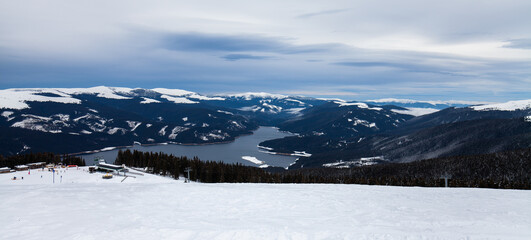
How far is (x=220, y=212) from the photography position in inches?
1082

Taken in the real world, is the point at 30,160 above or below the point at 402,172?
above

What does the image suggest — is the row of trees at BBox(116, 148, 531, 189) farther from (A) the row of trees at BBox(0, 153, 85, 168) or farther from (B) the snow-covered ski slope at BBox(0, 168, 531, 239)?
(B) the snow-covered ski slope at BBox(0, 168, 531, 239)

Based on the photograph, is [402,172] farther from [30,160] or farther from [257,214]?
[257,214]

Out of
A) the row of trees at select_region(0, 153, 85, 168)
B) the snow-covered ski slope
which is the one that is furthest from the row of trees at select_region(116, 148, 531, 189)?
the snow-covered ski slope

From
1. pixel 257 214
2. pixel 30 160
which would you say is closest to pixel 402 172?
pixel 30 160

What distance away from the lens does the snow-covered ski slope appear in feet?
68.0

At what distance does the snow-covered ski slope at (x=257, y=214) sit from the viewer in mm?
20734

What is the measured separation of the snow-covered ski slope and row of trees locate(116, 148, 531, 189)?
68873 millimetres

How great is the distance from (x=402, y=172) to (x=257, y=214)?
188 meters

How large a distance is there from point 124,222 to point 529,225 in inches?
1111

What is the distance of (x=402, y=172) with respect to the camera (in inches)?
7677

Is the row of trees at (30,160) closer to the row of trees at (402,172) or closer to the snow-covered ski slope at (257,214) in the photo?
the row of trees at (402,172)

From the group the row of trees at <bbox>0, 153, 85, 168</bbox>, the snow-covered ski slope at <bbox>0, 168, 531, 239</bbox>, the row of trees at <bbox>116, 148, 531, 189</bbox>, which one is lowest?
the row of trees at <bbox>116, 148, 531, 189</bbox>

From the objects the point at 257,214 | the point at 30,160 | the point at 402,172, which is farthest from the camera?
the point at 402,172
